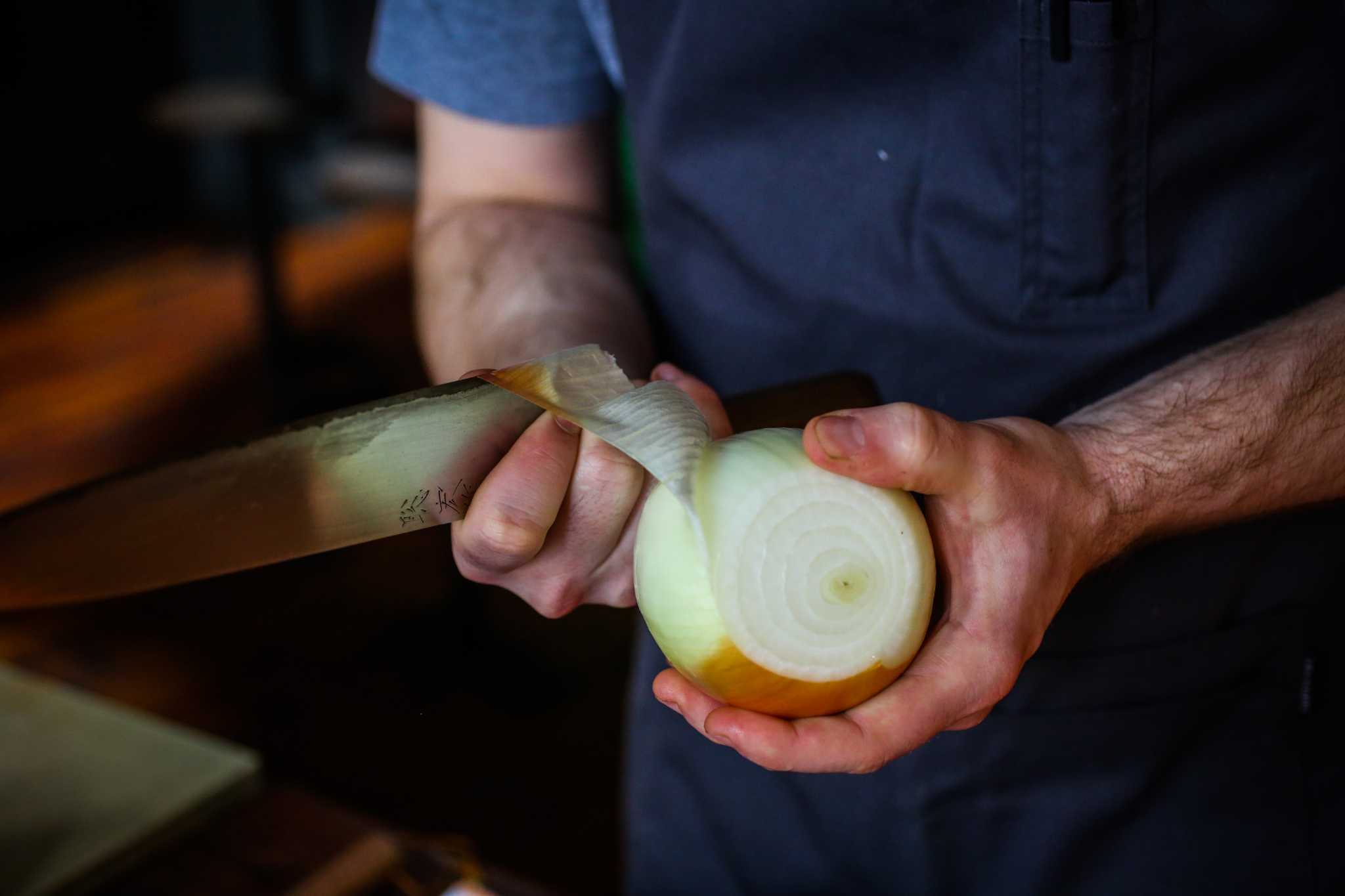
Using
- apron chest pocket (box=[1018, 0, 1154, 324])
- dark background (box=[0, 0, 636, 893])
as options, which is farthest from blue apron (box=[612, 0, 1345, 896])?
dark background (box=[0, 0, 636, 893])

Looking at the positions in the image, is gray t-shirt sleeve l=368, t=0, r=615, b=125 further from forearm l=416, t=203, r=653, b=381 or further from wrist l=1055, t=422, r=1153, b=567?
wrist l=1055, t=422, r=1153, b=567

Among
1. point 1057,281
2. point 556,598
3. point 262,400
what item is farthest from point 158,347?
point 1057,281

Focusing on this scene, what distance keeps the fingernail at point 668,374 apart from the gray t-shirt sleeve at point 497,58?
0.39m

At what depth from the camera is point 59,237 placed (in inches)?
159

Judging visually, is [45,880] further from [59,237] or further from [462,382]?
[59,237]

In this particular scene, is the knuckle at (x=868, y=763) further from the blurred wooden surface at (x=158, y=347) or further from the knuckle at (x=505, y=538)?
the blurred wooden surface at (x=158, y=347)

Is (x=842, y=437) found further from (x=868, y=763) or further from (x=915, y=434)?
(x=868, y=763)

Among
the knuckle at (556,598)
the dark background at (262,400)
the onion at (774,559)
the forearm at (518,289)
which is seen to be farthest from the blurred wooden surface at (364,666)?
the onion at (774,559)

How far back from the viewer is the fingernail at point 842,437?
0.47 meters

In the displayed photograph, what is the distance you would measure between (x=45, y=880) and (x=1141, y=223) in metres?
0.82

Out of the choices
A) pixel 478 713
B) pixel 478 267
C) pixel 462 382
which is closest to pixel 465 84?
pixel 478 267

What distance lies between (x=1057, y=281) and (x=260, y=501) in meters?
0.47

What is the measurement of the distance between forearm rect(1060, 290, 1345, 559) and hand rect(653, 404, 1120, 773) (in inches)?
1.5

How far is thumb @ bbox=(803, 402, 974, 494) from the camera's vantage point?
0.47 m
